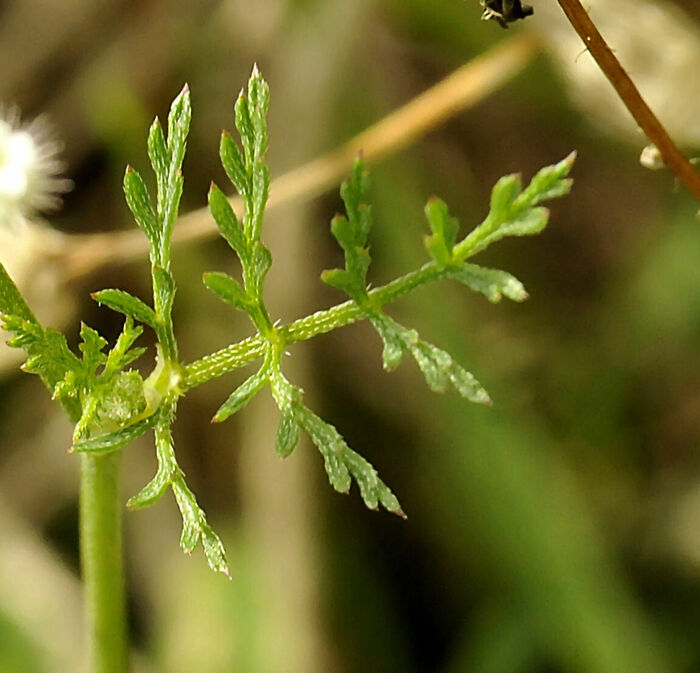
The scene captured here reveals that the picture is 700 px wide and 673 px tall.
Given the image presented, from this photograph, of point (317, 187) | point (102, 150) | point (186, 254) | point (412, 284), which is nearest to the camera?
point (412, 284)

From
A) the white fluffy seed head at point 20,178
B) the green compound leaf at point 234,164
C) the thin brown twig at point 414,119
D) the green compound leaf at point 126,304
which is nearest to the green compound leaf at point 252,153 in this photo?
the green compound leaf at point 234,164

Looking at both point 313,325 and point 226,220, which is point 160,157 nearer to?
point 226,220

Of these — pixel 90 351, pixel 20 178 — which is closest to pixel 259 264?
pixel 90 351

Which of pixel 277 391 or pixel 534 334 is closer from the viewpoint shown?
pixel 277 391

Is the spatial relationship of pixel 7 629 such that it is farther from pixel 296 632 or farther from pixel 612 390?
pixel 612 390

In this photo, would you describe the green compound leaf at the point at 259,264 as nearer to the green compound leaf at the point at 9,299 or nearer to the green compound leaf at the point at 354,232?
the green compound leaf at the point at 354,232

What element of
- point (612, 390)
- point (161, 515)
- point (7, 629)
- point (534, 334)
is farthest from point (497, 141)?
point (7, 629)
